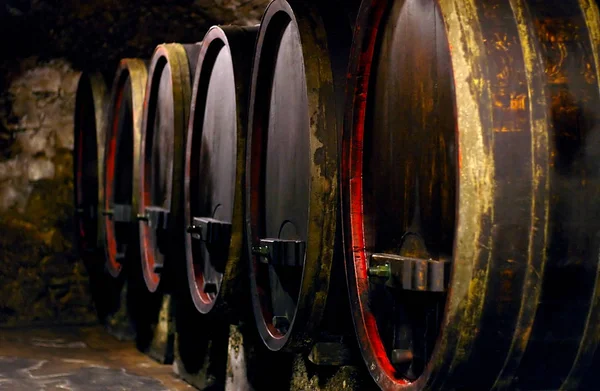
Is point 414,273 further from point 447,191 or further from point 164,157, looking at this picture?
point 164,157

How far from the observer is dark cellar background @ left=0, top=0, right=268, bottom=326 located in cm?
689

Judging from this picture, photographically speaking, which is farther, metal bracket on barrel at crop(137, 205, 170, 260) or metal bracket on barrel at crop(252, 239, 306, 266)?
metal bracket on barrel at crop(137, 205, 170, 260)

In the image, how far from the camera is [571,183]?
6.10ft

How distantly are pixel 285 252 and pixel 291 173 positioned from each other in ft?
0.91

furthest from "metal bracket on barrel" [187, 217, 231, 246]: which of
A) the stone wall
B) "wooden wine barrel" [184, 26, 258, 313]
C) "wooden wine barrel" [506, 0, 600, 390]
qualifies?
the stone wall

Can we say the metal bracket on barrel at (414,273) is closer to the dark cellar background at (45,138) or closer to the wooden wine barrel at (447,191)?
the wooden wine barrel at (447,191)

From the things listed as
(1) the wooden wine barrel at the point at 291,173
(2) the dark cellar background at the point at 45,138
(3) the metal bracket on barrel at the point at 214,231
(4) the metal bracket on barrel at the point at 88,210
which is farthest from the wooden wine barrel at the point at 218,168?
(4) the metal bracket on barrel at the point at 88,210

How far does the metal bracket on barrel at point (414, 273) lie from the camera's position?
78.5 inches

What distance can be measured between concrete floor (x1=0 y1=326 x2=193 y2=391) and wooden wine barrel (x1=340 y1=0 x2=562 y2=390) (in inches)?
102

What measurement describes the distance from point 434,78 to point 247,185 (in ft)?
4.43

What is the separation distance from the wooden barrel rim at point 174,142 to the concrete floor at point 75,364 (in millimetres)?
501

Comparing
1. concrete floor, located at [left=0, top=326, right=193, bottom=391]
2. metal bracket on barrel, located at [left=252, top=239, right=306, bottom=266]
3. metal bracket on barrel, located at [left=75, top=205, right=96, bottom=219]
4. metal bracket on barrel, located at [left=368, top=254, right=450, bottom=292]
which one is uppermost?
metal bracket on barrel, located at [left=75, top=205, right=96, bottom=219]

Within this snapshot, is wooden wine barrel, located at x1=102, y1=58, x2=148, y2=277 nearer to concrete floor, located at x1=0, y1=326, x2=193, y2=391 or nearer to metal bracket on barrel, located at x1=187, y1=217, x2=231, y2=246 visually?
concrete floor, located at x1=0, y1=326, x2=193, y2=391

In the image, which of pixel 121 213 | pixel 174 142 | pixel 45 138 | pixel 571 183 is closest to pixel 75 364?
pixel 121 213
